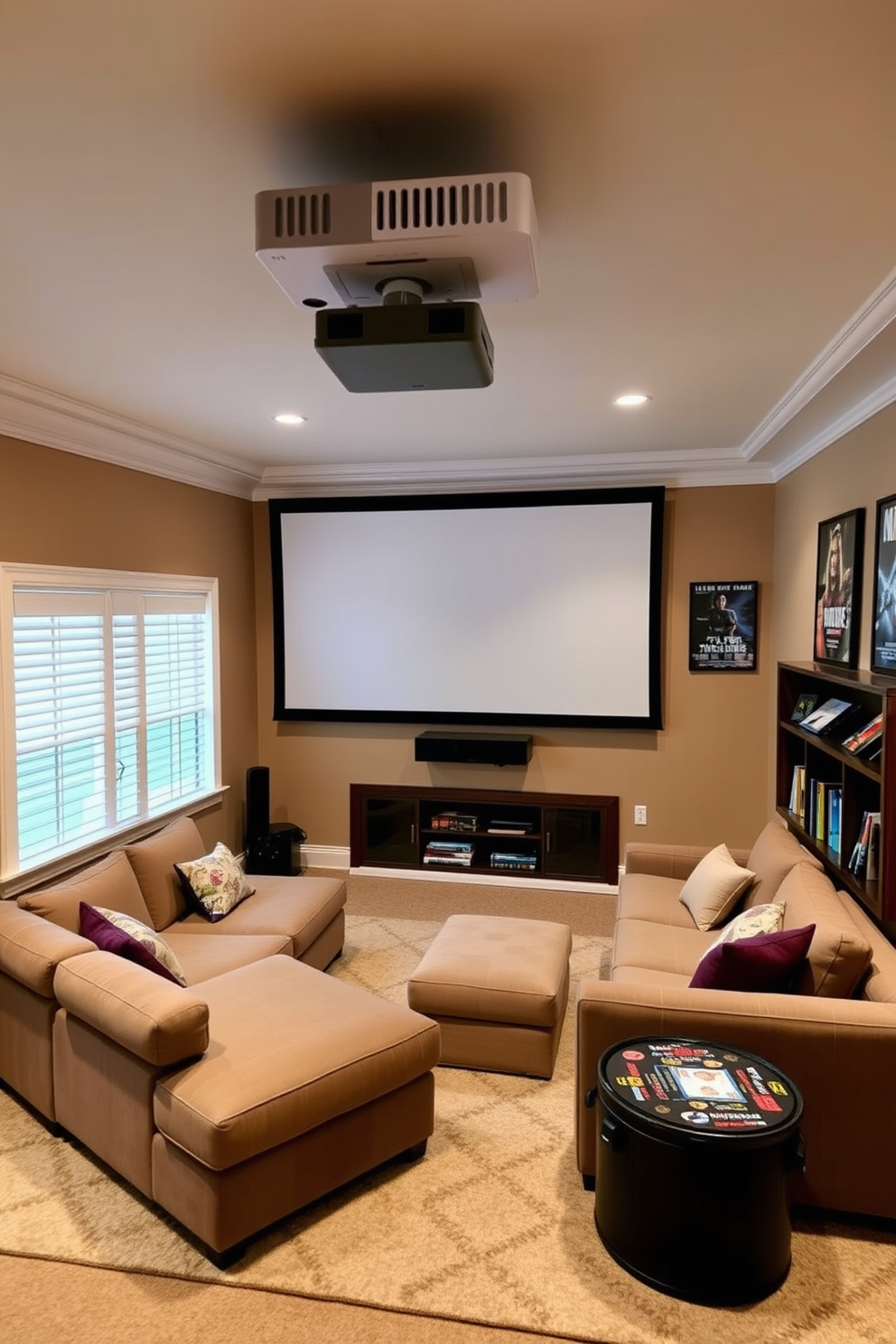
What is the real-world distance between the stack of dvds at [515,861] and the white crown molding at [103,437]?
3032 mm

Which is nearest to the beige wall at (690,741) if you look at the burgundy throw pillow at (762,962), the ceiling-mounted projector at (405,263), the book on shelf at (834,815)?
the book on shelf at (834,815)

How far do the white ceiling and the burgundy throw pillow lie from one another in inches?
73.2

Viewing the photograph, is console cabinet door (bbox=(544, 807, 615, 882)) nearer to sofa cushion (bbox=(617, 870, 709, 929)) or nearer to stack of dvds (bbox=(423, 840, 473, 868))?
stack of dvds (bbox=(423, 840, 473, 868))

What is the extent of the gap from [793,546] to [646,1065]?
325 cm

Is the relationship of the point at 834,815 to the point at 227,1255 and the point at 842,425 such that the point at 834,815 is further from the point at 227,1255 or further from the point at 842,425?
the point at 227,1255

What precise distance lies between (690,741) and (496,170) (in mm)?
4072

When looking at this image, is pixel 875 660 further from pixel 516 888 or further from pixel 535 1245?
pixel 516 888

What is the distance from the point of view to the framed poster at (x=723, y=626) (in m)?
5.09

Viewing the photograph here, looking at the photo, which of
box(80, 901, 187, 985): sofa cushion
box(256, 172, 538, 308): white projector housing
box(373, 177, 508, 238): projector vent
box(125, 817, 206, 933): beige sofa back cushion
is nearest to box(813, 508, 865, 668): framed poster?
box(256, 172, 538, 308): white projector housing

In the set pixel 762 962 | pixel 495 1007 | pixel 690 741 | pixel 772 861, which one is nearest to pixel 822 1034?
pixel 762 962

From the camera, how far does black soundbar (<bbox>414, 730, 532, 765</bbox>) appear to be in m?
5.25

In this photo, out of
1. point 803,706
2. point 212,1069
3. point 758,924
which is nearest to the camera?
point 212,1069

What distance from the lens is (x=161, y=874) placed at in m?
3.64

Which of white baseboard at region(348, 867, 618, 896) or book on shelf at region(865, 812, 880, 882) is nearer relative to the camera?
book on shelf at region(865, 812, 880, 882)
